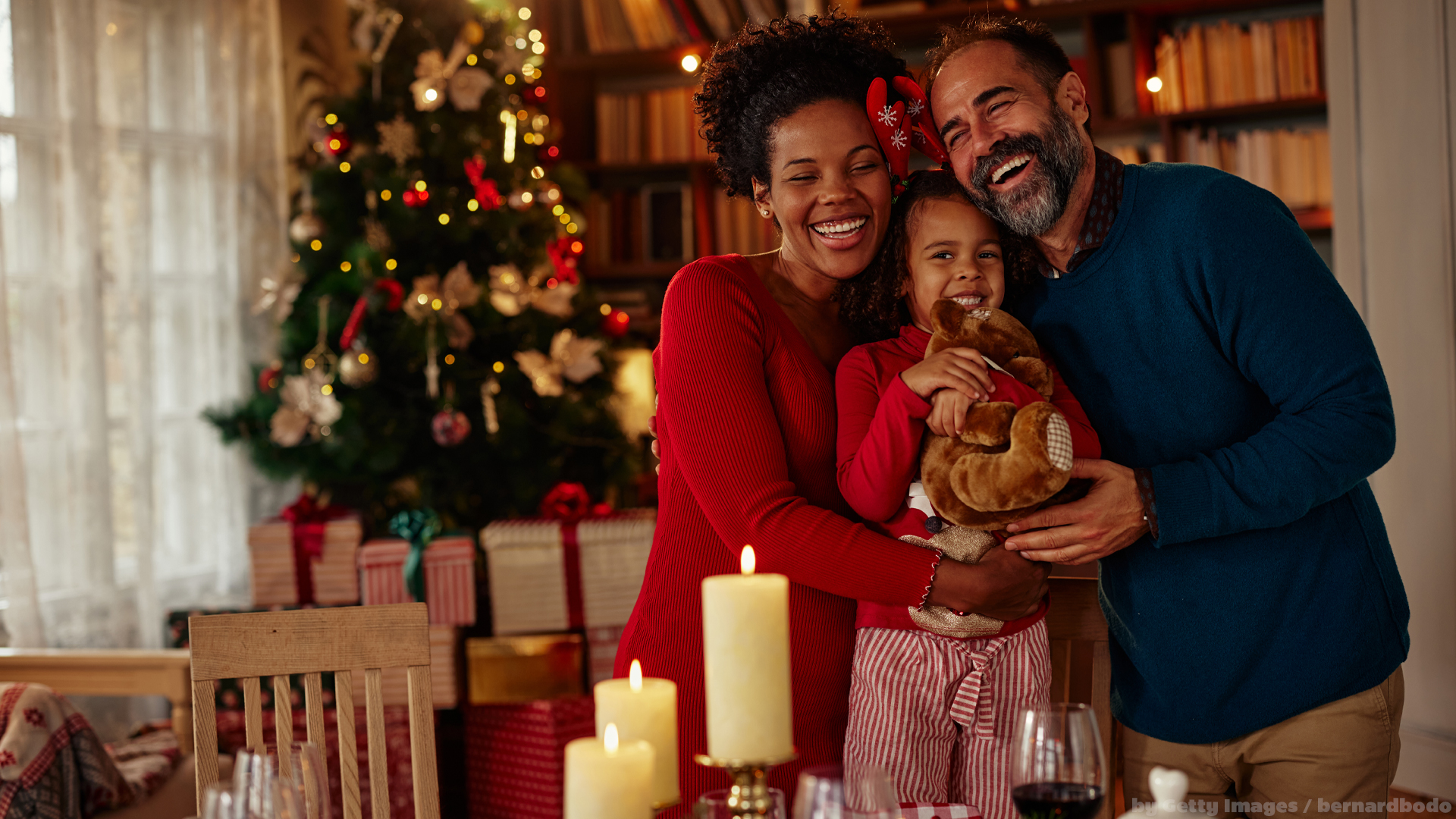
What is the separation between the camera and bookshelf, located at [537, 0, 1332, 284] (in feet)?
11.7

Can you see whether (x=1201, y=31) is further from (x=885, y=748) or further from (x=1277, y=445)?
(x=885, y=748)

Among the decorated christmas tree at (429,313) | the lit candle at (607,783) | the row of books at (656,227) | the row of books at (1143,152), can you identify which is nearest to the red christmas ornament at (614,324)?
the decorated christmas tree at (429,313)

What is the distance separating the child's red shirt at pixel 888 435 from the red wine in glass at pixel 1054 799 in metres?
0.47

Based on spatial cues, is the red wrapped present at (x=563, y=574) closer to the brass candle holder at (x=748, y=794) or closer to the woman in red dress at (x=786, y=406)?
the woman in red dress at (x=786, y=406)

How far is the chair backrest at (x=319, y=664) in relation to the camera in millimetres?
1355

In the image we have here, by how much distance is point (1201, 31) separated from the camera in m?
3.64

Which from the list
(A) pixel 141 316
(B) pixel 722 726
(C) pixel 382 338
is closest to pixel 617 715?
(B) pixel 722 726

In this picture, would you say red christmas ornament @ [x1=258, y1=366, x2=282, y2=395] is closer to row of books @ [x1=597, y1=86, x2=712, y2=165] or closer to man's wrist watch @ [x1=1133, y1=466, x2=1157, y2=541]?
row of books @ [x1=597, y1=86, x2=712, y2=165]

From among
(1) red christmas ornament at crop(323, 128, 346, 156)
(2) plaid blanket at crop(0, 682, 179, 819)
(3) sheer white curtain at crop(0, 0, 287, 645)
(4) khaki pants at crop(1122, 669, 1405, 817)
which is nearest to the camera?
(4) khaki pants at crop(1122, 669, 1405, 817)

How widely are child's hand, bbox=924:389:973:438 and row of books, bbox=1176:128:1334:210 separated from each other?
2693 millimetres

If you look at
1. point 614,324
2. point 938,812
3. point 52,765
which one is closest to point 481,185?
point 614,324

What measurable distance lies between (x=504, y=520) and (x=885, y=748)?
1965 mm

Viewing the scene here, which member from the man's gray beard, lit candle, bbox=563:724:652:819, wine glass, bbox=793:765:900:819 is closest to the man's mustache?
the man's gray beard

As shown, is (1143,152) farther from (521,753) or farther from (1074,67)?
(521,753)
